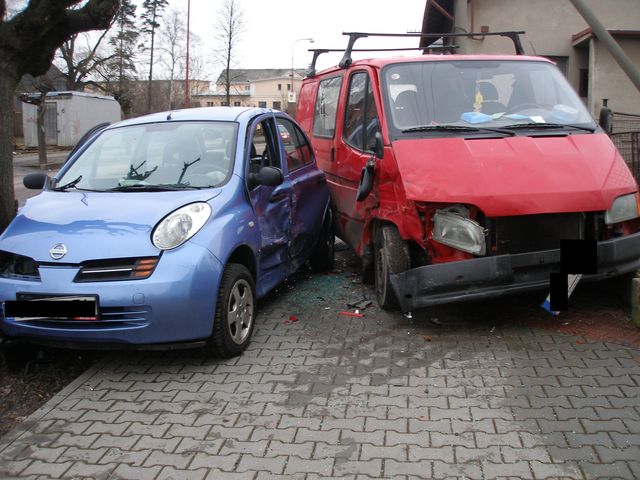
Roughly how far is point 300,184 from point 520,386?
3.09 metres

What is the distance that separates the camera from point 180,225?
4.26 m

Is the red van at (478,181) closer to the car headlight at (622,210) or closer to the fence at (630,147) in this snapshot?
the car headlight at (622,210)

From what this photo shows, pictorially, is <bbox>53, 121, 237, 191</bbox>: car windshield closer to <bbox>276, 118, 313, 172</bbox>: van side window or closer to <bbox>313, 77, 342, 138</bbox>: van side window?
<bbox>276, 118, 313, 172</bbox>: van side window

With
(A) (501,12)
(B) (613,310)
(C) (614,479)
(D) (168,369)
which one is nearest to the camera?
(C) (614,479)

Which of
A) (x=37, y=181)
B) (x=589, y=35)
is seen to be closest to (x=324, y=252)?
(x=37, y=181)

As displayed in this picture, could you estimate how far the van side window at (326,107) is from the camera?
7199mm

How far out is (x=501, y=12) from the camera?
16.5 metres

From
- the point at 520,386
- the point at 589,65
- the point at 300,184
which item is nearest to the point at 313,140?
the point at 300,184

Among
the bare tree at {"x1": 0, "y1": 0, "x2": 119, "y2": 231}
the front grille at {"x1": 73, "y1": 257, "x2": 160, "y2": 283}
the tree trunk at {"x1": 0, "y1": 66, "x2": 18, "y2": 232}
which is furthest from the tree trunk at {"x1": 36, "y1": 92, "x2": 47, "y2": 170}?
the front grille at {"x1": 73, "y1": 257, "x2": 160, "y2": 283}

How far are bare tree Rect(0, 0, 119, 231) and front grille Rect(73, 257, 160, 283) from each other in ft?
7.47

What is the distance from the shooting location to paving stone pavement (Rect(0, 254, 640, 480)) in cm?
316

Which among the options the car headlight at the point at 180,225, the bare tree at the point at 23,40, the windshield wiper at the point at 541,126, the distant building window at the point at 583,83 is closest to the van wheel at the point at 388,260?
the windshield wiper at the point at 541,126

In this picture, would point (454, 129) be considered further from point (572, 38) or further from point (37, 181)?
point (572, 38)

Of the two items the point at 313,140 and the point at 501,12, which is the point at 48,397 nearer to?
the point at 313,140
